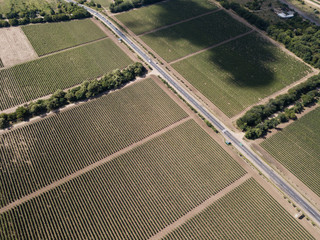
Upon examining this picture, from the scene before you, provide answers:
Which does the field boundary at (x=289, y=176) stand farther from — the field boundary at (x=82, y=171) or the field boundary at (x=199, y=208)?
the field boundary at (x=82, y=171)

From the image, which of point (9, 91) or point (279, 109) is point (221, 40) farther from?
point (9, 91)

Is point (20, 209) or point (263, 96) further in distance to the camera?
point (263, 96)

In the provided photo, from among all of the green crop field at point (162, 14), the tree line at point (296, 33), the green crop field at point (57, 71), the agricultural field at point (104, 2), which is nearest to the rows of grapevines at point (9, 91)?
the green crop field at point (57, 71)

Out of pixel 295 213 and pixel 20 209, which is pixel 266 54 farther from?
pixel 20 209

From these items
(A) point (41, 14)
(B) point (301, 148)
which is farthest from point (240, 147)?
(A) point (41, 14)

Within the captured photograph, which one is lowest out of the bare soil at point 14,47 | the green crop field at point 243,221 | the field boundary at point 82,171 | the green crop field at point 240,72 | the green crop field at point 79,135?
the green crop field at point 243,221

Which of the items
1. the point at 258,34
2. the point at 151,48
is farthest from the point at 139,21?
the point at 258,34

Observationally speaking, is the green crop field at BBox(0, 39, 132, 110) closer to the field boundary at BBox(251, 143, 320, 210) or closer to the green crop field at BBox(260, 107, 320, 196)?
the field boundary at BBox(251, 143, 320, 210)
